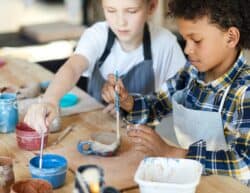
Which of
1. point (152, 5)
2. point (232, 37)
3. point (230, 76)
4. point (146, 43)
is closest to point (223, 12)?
point (232, 37)

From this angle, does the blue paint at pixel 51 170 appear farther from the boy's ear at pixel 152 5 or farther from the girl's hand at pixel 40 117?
the boy's ear at pixel 152 5

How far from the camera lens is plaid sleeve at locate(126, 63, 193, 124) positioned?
1851mm

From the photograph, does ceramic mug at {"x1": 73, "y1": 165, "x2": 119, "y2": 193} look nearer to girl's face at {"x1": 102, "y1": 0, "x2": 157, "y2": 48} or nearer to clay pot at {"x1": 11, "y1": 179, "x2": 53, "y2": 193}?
clay pot at {"x1": 11, "y1": 179, "x2": 53, "y2": 193}

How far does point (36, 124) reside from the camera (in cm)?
152

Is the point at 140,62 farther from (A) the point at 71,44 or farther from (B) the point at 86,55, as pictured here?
(A) the point at 71,44

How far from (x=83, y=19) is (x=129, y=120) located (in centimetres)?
294

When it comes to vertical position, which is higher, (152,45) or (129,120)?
(152,45)

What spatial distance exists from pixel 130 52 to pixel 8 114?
617mm

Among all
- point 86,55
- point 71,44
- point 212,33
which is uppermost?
point 212,33

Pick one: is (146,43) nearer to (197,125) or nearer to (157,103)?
(157,103)

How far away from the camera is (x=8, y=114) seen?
1692 mm

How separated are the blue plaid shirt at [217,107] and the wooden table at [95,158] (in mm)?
49

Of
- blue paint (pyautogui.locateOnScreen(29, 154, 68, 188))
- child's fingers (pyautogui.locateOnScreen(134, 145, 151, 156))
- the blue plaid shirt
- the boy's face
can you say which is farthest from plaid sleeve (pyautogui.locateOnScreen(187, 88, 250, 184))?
blue paint (pyautogui.locateOnScreen(29, 154, 68, 188))

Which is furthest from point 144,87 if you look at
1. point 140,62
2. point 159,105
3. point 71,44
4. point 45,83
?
point 71,44
